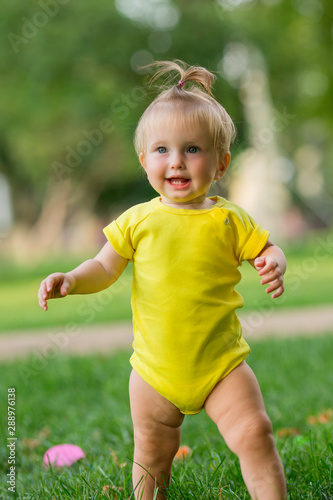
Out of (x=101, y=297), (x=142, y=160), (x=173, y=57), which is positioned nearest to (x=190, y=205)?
(x=142, y=160)

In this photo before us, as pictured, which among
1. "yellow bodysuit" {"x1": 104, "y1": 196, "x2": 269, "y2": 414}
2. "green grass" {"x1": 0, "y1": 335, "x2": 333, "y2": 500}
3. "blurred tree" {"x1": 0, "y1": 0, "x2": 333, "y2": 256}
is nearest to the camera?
"yellow bodysuit" {"x1": 104, "y1": 196, "x2": 269, "y2": 414}

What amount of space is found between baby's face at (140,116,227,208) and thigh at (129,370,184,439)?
66 cm

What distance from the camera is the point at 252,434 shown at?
6.55ft

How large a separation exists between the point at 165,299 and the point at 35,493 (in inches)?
38.1

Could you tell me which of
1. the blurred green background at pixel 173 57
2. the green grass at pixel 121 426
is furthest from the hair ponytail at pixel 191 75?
Answer: the blurred green background at pixel 173 57

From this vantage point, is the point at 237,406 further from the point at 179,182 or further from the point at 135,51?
the point at 135,51

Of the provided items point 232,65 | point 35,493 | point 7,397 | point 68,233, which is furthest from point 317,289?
point 68,233

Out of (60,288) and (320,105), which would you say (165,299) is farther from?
(320,105)

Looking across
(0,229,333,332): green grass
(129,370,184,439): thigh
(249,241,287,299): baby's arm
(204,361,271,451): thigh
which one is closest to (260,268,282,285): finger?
(249,241,287,299): baby's arm

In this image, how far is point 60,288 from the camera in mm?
2010

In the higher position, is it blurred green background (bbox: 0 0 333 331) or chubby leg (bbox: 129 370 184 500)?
blurred green background (bbox: 0 0 333 331)

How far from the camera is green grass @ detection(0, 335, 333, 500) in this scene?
236 cm

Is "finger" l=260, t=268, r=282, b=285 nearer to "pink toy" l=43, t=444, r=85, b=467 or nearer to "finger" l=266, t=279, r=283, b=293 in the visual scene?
"finger" l=266, t=279, r=283, b=293

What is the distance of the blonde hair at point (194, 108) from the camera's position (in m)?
2.09
